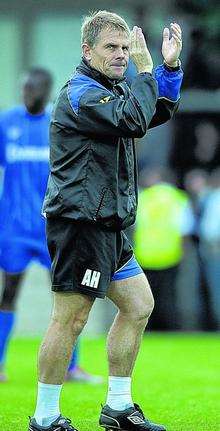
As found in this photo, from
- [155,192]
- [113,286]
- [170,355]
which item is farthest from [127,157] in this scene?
[155,192]

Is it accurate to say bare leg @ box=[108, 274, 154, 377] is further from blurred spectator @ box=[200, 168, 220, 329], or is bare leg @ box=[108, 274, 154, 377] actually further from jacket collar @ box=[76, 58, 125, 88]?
blurred spectator @ box=[200, 168, 220, 329]

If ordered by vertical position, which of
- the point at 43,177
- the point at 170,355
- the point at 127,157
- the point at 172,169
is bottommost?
the point at 170,355

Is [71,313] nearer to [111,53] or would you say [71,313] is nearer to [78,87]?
[78,87]

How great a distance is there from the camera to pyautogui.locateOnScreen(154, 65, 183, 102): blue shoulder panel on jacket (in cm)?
666

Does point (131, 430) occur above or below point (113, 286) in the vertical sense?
below

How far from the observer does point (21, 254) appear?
10.0 metres

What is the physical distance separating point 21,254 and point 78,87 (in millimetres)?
3834

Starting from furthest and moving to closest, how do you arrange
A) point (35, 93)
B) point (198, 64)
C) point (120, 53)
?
1. point (198, 64)
2. point (35, 93)
3. point (120, 53)

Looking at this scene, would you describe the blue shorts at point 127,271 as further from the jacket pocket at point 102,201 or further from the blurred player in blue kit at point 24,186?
the blurred player in blue kit at point 24,186

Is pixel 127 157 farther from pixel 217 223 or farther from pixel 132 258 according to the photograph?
pixel 217 223

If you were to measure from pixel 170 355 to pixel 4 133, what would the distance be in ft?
11.8

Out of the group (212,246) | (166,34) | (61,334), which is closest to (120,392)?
(61,334)

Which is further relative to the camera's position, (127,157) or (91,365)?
(91,365)

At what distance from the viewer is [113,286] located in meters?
6.57
